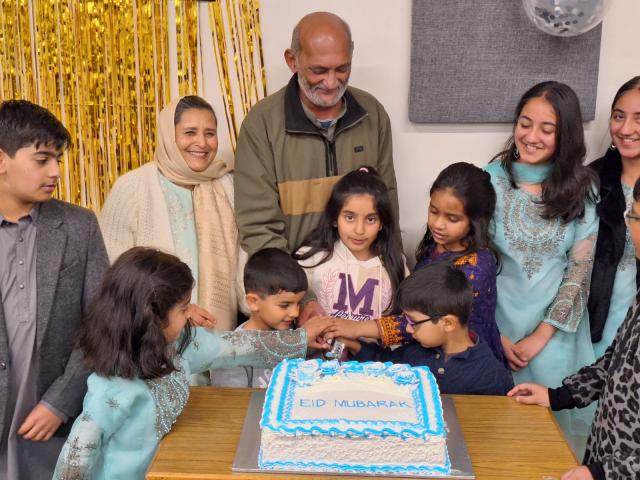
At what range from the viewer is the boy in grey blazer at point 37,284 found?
1.84 meters

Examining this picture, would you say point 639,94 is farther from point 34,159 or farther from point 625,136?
point 34,159

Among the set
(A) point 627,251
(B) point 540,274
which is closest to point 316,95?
(B) point 540,274

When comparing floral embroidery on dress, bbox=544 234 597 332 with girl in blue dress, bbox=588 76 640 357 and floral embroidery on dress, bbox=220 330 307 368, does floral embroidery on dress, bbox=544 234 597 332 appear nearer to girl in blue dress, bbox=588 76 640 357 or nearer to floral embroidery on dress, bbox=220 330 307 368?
girl in blue dress, bbox=588 76 640 357

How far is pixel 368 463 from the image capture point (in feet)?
4.61

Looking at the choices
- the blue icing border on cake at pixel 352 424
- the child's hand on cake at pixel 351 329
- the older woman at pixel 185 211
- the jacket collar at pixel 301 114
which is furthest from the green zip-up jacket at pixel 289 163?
the blue icing border on cake at pixel 352 424

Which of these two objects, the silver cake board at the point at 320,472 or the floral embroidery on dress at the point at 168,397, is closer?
the silver cake board at the point at 320,472

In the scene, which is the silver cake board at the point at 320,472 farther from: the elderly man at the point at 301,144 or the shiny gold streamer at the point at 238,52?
the shiny gold streamer at the point at 238,52

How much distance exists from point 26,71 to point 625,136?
248cm

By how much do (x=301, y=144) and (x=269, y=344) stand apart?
895 mm

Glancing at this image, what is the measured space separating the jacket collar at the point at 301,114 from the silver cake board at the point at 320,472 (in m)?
1.19

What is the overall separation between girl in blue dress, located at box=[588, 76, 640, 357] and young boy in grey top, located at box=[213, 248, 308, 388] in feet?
3.73

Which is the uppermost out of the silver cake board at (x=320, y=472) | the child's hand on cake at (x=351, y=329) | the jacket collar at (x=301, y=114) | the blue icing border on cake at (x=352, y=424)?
the jacket collar at (x=301, y=114)

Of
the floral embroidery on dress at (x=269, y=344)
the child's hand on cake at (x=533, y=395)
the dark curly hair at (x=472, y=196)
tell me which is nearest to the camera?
the child's hand on cake at (x=533, y=395)

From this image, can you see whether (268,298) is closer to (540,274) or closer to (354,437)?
(354,437)
